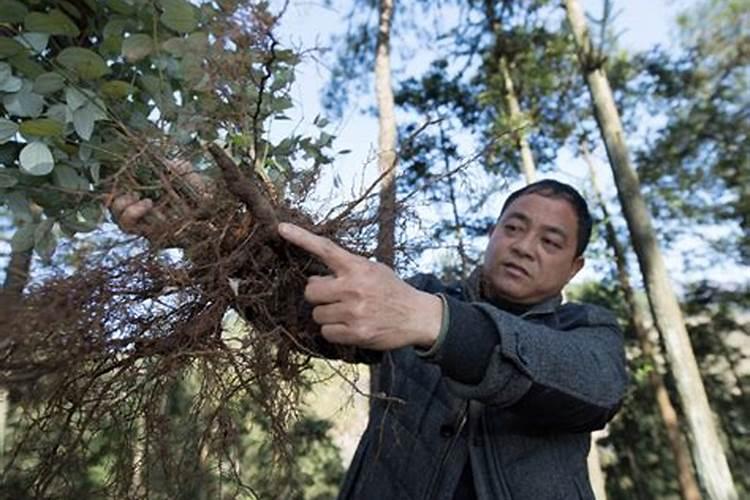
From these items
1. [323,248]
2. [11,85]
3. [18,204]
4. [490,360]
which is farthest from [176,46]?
[490,360]

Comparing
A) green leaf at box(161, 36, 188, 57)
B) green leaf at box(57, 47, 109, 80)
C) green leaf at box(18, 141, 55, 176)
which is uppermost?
green leaf at box(161, 36, 188, 57)

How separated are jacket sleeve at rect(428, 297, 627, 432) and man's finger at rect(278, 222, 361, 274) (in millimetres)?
164

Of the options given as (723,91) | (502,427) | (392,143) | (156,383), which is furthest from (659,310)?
(156,383)

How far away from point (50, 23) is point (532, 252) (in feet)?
3.39

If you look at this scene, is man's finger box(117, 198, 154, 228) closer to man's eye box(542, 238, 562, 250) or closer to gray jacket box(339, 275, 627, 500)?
gray jacket box(339, 275, 627, 500)

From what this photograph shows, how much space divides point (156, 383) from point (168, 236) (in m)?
0.25

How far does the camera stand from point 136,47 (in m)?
1.22

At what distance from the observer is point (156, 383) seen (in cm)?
115

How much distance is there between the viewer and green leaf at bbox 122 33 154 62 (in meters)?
1.21

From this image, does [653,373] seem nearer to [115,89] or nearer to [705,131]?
[705,131]

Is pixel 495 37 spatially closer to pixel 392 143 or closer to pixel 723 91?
pixel 723 91

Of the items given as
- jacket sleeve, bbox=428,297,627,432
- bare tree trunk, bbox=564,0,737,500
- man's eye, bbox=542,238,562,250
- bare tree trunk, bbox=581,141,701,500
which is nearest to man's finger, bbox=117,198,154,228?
jacket sleeve, bbox=428,297,627,432

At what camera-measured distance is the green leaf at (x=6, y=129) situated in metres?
1.11

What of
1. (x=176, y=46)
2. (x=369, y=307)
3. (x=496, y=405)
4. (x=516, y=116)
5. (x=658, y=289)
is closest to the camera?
(x=369, y=307)
